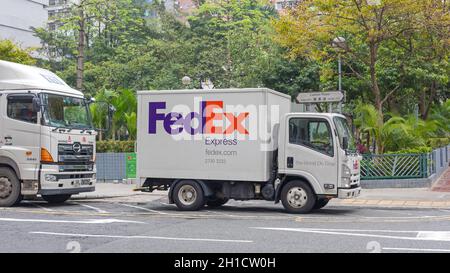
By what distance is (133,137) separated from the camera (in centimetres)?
2498

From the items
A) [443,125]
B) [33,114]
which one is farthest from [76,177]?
[443,125]

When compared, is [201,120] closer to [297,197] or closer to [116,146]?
[297,197]

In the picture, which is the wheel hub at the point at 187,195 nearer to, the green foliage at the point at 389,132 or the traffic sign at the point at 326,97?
the traffic sign at the point at 326,97

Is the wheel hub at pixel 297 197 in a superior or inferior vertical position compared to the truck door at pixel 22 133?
inferior

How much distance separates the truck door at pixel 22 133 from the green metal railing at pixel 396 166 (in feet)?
33.2

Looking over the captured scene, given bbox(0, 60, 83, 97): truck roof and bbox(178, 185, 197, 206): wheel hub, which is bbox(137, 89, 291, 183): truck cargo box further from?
bbox(0, 60, 83, 97): truck roof

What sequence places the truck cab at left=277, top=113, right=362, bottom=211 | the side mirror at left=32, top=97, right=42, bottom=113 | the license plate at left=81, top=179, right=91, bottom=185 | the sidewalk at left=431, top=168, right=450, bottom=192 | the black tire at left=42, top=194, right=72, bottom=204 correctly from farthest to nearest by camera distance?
the sidewalk at left=431, top=168, right=450, bottom=192, the black tire at left=42, top=194, right=72, bottom=204, the license plate at left=81, top=179, right=91, bottom=185, the side mirror at left=32, top=97, right=42, bottom=113, the truck cab at left=277, top=113, right=362, bottom=211

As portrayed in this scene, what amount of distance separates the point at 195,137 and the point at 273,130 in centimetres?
185

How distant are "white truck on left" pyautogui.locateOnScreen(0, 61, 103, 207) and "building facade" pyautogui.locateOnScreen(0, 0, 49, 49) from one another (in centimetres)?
5265

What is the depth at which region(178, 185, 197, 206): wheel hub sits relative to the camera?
14742 mm

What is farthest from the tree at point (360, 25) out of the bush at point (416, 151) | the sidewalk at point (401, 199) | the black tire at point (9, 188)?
the black tire at point (9, 188)

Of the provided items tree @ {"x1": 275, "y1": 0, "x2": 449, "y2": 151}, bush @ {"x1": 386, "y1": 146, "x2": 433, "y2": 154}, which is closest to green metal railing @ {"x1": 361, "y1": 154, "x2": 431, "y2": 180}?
bush @ {"x1": 386, "y1": 146, "x2": 433, "y2": 154}

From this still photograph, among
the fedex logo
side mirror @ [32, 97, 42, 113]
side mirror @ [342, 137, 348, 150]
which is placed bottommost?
side mirror @ [342, 137, 348, 150]

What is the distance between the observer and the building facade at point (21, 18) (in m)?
66.6
